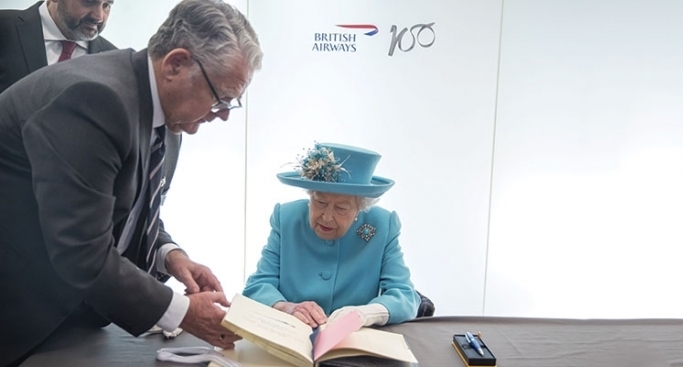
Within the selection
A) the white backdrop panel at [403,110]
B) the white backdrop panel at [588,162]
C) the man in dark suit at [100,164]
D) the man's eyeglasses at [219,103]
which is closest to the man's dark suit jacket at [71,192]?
the man in dark suit at [100,164]

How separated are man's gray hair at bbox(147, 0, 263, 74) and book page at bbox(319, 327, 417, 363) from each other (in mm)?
667

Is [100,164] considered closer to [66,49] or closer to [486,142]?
[66,49]

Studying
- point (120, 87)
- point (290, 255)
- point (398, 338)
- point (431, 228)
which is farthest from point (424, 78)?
point (120, 87)

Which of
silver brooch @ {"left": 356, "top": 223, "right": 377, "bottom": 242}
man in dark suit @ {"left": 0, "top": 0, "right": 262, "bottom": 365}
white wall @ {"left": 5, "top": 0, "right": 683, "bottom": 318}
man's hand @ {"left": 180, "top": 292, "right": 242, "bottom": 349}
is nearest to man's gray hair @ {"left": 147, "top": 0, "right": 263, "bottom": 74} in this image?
man in dark suit @ {"left": 0, "top": 0, "right": 262, "bottom": 365}

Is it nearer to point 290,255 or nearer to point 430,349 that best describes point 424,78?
point 290,255

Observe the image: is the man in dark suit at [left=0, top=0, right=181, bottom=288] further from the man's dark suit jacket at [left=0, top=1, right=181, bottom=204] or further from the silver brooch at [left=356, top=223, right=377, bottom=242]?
the silver brooch at [left=356, top=223, right=377, bottom=242]

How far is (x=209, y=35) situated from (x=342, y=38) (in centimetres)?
210

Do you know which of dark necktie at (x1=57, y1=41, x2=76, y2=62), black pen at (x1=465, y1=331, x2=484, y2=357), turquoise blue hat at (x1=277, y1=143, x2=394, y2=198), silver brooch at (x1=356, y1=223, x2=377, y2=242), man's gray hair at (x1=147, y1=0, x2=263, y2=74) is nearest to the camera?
man's gray hair at (x1=147, y1=0, x2=263, y2=74)

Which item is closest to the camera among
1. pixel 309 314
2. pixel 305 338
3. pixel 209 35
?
pixel 209 35

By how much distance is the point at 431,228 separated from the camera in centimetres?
316

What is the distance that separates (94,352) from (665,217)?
344 cm

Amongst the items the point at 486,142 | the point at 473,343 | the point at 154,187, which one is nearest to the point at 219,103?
the point at 154,187

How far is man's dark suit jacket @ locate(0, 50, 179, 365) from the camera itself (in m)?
0.89

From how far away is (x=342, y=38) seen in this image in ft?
9.89
